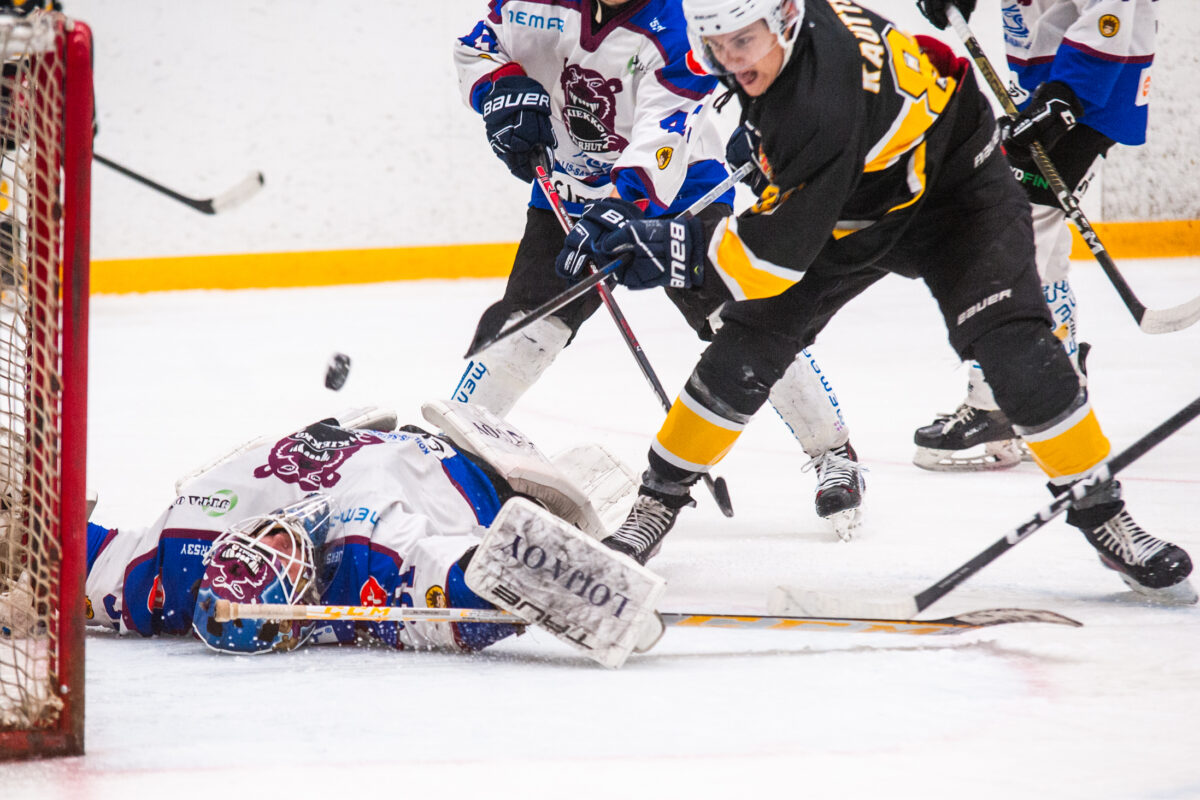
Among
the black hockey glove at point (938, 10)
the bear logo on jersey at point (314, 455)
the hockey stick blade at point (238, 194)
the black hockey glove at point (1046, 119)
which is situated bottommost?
the bear logo on jersey at point (314, 455)

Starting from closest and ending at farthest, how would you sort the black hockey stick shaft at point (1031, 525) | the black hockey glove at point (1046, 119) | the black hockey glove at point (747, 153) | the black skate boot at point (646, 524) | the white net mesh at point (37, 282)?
the white net mesh at point (37, 282) < the black hockey stick shaft at point (1031, 525) < the black hockey glove at point (747, 153) < the black skate boot at point (646, 524) < the black hockey glove at point (1046, 119)

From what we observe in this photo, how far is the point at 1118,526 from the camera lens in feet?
6.23

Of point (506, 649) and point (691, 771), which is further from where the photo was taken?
point (506, 649)

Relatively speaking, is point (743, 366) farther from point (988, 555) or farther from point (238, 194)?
point (238, 194)

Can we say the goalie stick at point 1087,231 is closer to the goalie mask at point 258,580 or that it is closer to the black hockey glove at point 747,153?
the black hockey glove at point 747,153

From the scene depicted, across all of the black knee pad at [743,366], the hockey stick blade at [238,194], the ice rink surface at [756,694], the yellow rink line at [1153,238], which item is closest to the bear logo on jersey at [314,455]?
the ice rink surface at [756,694]

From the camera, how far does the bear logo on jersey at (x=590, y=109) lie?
8.32ft

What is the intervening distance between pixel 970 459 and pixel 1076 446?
1.21 m

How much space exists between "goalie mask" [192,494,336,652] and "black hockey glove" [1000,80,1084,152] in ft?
6.02

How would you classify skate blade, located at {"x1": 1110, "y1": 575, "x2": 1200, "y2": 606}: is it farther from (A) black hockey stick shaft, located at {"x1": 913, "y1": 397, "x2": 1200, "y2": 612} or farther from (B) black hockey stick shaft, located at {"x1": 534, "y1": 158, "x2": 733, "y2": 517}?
(B) black hockey stick shaft, located at {"x1": 534, "y1": 158, "x2": 733, "y2": 517}

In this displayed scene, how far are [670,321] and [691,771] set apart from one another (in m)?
4.10

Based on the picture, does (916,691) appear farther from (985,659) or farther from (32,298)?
(32,298)

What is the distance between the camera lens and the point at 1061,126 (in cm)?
288

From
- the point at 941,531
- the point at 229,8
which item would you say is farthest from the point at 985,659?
the point at 229,8
